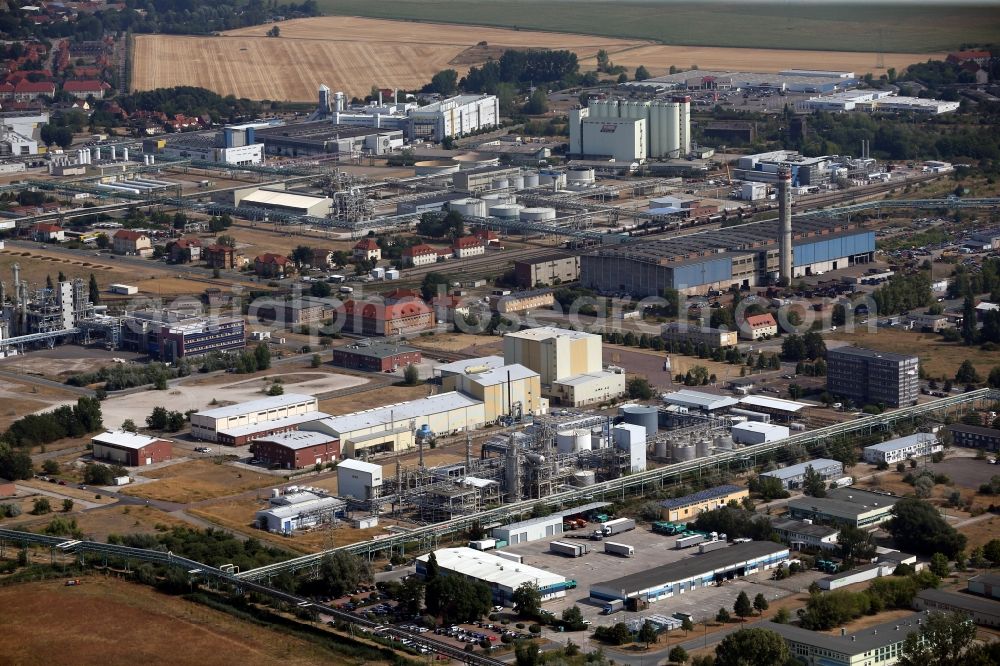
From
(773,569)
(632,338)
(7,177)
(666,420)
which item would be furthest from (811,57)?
(773,569)

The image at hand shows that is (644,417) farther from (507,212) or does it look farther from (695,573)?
(507,212)

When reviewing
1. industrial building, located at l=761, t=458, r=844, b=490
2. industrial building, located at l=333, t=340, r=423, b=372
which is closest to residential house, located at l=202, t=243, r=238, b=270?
industrial building, located at l=333, t=340, r=423, b=372

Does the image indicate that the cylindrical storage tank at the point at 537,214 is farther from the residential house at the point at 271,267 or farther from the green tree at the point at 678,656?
the green tree at the point at 678,656

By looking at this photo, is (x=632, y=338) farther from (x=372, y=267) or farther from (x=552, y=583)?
(x=552, y=583)

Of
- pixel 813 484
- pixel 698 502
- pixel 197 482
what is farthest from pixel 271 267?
pixel 813 484

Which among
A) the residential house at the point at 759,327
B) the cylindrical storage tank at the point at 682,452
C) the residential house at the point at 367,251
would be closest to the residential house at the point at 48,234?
the residential house at the point at 367,251

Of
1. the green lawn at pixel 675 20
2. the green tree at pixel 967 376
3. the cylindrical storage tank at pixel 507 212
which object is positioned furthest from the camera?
the green lawn at pixel 675 20

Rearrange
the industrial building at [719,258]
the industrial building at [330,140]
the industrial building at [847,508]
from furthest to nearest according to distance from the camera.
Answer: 1. the industrial building at [330,140]
2. the industrial building at [719,258]
3. the industrial building at [847,508]
